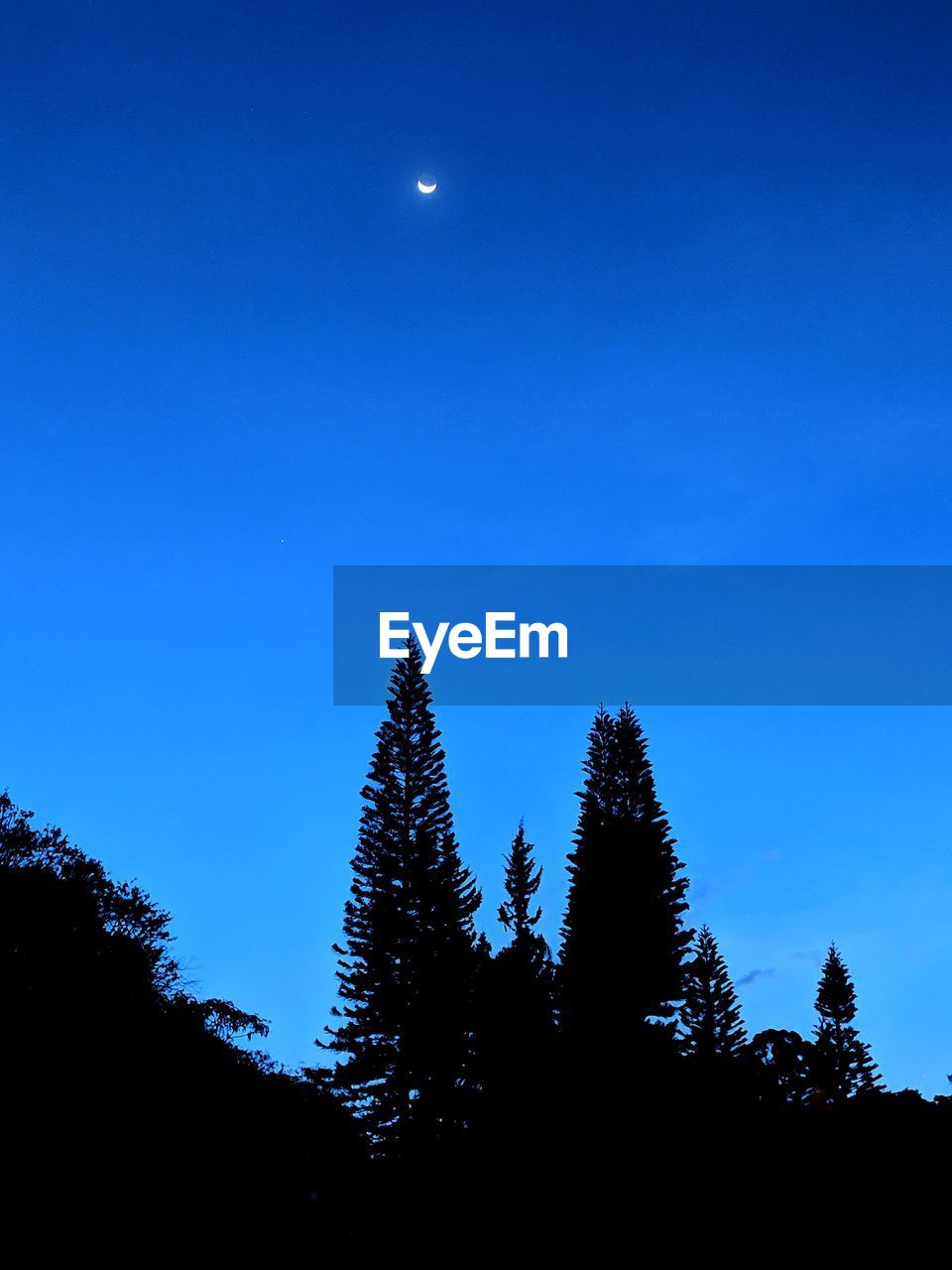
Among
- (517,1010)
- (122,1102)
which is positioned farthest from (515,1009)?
(122,1102)

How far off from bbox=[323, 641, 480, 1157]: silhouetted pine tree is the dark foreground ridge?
8 centimetres

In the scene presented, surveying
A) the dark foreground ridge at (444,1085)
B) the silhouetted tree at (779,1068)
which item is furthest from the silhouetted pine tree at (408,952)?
the silhouetted tree at (779,1068)

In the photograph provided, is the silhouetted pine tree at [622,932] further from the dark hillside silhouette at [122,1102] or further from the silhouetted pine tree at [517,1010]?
the dark hillside silhouette at [122,1102]

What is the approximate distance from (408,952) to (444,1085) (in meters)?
4.35

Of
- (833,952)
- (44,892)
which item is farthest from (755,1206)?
(833,952)

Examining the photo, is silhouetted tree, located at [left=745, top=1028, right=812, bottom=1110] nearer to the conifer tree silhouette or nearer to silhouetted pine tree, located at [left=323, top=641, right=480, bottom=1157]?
silhouetted pine tree, located at [left=323, top=641, right=480, bottom=1157]

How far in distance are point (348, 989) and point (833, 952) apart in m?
32.6

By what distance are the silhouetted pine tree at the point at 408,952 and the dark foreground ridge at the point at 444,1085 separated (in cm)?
8

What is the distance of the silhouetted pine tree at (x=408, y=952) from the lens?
28.8 m

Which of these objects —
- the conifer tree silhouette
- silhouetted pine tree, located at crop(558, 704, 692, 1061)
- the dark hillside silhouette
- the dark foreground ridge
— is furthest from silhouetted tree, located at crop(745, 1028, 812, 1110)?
the conifer tree silhouette

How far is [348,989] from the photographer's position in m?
30.7

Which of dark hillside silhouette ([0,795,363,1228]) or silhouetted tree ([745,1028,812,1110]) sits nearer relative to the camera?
silhouetted tree ([745,1028,812,1110])

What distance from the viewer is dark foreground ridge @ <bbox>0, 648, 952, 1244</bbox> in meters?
7.84

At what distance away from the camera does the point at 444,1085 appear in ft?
94.7
